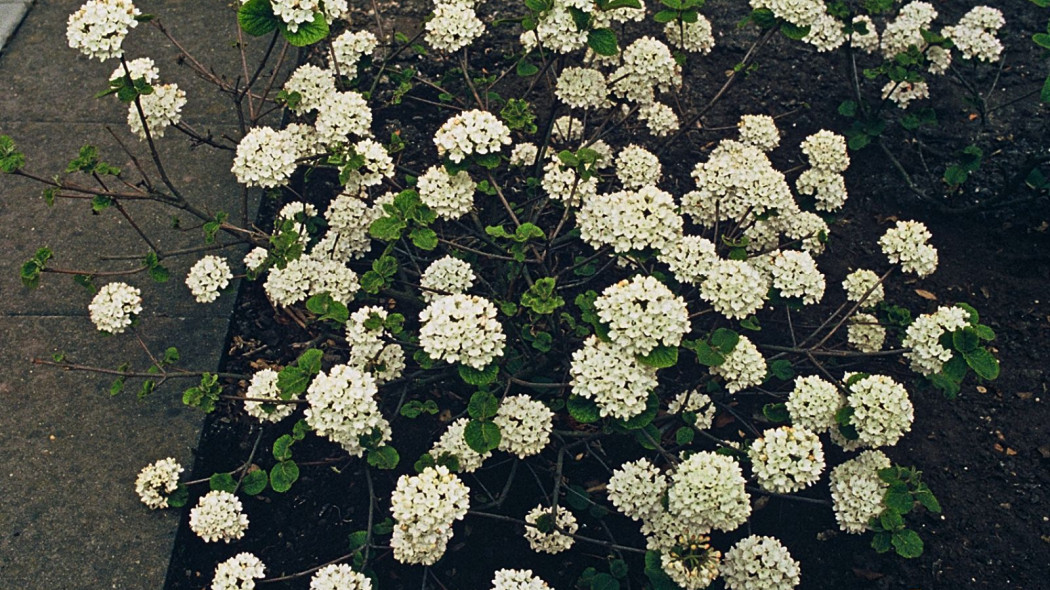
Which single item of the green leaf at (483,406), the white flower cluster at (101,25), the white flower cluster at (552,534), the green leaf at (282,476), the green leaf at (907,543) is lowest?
the white flower cluster at (552,534)

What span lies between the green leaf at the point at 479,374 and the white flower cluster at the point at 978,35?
293 centimetres

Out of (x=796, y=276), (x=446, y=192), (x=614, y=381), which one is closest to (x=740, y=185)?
(x=796, y=276)

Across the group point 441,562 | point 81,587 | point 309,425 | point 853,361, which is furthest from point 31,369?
point 853,361

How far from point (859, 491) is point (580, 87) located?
1927 millimetres

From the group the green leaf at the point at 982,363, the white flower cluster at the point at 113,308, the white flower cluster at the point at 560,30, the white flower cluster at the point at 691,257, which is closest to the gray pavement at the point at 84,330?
the white flower cluster at the point at 113,308

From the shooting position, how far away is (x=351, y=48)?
3740 millimetres

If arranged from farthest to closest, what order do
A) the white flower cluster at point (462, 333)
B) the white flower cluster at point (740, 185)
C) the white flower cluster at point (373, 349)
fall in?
the white flower cluster at point (740, 185), the white flower cluster at point (373, 349), the white flower cluster at point (462, 333)

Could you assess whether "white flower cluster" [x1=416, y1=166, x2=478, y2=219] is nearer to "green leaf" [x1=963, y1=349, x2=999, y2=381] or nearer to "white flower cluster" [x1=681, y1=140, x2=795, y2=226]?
"white flower cluster" [x1=681, y1=140, x2=795, y2=226]

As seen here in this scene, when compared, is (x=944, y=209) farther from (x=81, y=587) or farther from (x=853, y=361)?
(x=81, y=587)

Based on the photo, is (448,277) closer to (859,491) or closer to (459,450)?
(459,450)

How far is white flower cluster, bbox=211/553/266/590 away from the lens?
2.91 m

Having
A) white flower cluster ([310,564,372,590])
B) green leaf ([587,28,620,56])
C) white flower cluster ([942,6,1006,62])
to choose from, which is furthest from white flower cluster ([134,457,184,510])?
white flower cluster ([942,6,1006,62])

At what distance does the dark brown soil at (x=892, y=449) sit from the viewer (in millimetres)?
3367

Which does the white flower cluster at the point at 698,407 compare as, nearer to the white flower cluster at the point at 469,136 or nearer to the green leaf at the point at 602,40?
the white flower cluster at the point at 469,136
